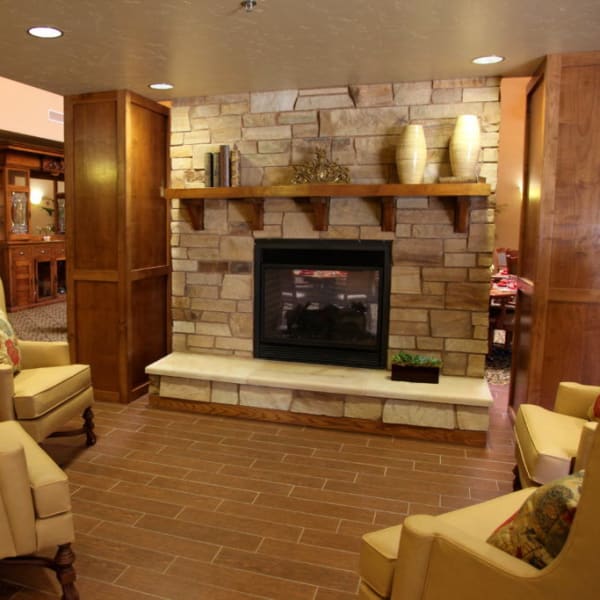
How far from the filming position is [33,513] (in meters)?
1.96

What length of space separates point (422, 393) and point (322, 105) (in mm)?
2081

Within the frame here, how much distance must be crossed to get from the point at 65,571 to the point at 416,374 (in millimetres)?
2409

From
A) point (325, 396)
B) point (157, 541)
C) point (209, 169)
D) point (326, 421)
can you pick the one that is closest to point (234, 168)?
point (209, 169)

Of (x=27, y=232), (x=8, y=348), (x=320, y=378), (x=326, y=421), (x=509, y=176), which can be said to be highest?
(x=509, y=176)

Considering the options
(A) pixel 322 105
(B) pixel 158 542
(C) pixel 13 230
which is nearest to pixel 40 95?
(C) pixel 13 230

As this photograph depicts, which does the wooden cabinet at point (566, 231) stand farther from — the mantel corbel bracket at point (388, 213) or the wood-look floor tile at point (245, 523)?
the wood-look floor tile at point (245, 523)

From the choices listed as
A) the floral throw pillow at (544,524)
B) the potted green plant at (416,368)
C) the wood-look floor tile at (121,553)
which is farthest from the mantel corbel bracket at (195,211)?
the floral throw pillow at (544,524)

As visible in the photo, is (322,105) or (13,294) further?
(13,294)

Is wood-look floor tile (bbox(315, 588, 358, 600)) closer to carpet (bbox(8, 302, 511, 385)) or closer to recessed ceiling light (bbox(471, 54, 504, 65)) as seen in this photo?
recessed ceiling light (bbox(471, 54, 504, 65))

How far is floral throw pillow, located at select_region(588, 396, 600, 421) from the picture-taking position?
8.33 ft

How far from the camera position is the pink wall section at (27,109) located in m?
7.32

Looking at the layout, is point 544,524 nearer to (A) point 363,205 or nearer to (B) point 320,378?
(B) point 320,378

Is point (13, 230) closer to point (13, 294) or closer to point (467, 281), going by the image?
point (13, 294)

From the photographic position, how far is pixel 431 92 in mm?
3820
